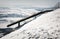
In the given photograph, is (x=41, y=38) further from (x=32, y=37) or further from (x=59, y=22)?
(x=59, y=22)

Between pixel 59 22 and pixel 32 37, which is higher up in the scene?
pixel 59 22

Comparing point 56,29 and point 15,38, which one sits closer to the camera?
point 56,29

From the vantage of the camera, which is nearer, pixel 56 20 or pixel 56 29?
pixel 56 29

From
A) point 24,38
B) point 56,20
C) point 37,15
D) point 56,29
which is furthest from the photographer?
point 37,15

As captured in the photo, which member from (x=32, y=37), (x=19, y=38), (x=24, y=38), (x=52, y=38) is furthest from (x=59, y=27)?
(x=19, y=38)

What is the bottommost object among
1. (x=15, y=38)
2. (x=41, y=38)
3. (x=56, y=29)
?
(x=15, y=38)

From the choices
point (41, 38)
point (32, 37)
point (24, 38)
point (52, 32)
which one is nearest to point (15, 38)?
point (24, 38)

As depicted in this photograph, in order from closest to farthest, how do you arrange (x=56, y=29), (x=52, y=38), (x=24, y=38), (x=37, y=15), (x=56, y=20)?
1. (x=52, y=38)
2. (x=56, y=29)
3. (x=24, y=38)
4. (x=56, y=20)
5. (x=37, y=15)

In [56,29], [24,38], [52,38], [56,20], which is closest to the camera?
[52,38]

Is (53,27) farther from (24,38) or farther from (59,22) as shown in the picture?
(24,38)
